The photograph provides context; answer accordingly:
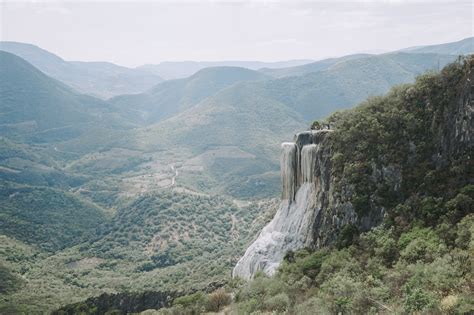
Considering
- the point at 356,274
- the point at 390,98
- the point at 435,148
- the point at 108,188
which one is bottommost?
the point at 108,188

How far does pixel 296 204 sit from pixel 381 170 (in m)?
9.18

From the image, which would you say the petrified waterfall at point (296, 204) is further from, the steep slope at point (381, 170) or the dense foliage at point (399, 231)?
the dense foliage at point (399, 231)

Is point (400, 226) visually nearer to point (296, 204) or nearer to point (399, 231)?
point (399, 231)

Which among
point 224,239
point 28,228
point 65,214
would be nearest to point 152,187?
point 65,214

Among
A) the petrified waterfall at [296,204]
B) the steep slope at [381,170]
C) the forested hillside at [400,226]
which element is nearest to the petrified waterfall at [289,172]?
A: the petrified waterfall at [296,204]

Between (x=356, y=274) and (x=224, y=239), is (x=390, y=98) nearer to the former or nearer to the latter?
(x=356, y=274)

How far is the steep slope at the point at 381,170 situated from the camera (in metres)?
33.3

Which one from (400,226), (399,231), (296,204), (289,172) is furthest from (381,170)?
(289,172)

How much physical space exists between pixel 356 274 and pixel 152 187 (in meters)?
167

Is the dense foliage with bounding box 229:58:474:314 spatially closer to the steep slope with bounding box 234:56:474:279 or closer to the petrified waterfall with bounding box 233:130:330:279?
the steep slope with bounding box 234:56:474:279

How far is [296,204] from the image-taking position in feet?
143

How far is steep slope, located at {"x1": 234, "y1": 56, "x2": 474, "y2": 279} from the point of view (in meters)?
33.3

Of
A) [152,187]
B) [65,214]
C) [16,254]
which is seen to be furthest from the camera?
[152,187]

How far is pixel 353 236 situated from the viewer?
3538 cm
